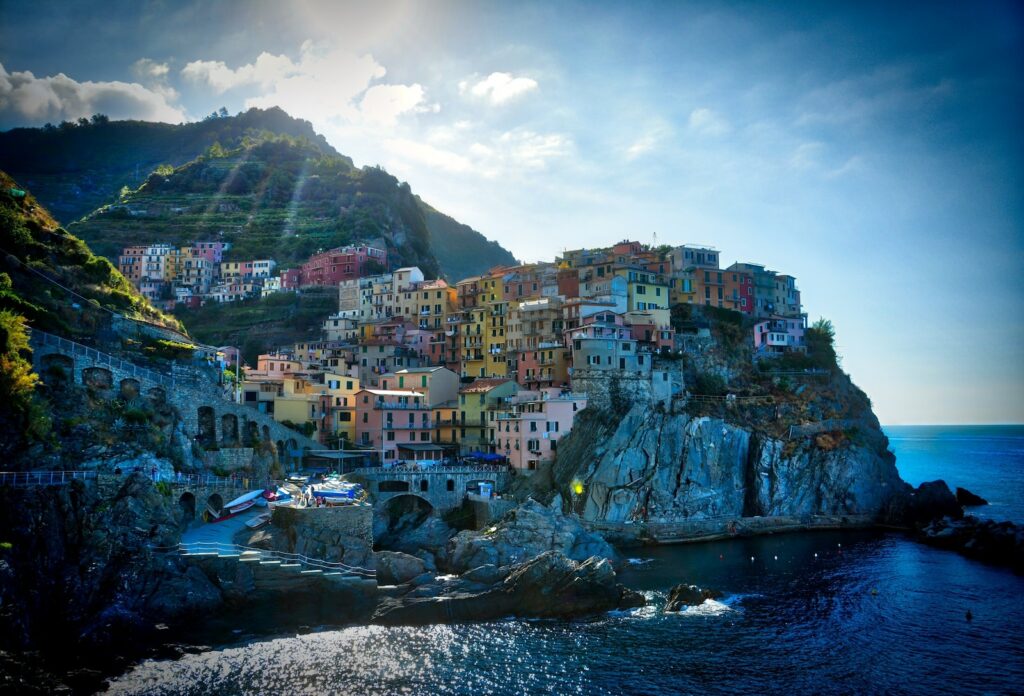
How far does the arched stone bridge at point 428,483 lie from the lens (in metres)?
65.6

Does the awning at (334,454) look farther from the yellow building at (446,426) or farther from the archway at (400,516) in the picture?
the yellow building at (446,426)

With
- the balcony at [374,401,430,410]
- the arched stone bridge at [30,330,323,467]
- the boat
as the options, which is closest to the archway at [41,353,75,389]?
the arched stone bridge at [30,330,323,467]

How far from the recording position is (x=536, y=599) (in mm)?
47312

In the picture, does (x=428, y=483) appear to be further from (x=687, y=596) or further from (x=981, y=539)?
(x=981, y=539)

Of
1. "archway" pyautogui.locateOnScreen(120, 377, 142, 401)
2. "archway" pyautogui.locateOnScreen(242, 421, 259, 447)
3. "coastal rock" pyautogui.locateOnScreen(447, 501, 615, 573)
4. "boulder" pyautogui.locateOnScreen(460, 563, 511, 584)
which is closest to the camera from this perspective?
"boulder" pyautogui.locateOnScreen(460, 563, 511, 584)

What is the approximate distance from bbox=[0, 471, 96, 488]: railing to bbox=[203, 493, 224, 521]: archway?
889 cm

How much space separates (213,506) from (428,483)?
20196 mm

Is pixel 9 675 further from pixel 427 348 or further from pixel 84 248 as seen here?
pixel 427 348

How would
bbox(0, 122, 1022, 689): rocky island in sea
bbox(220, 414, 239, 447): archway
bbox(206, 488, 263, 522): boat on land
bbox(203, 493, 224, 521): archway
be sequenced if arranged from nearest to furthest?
bbox(0, 122, 1022, 689): rocky island in sea, bbox(203, 493, 224, 521): archway, bbox(206, 488, 263, 522): boat on land, bbox(220, 414, 239, 447): archway

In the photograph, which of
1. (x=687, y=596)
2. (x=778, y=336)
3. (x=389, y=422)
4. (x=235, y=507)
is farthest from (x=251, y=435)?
(x=778, y=336)

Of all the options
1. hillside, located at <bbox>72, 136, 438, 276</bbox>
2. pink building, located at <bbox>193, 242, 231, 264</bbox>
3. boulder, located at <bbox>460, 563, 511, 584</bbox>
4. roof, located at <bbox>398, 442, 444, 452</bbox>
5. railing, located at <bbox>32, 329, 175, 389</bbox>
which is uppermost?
hillside, located at <bbox>72, 136, 438, 276</bbox>

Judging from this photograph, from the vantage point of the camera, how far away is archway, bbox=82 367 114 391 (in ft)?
171

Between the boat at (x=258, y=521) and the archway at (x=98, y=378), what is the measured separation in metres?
14.1

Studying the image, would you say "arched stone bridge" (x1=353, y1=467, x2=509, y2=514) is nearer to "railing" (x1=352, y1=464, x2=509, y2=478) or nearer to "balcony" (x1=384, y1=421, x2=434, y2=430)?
"railing" (x1=352, y1=464, x2=509, y2=478)
